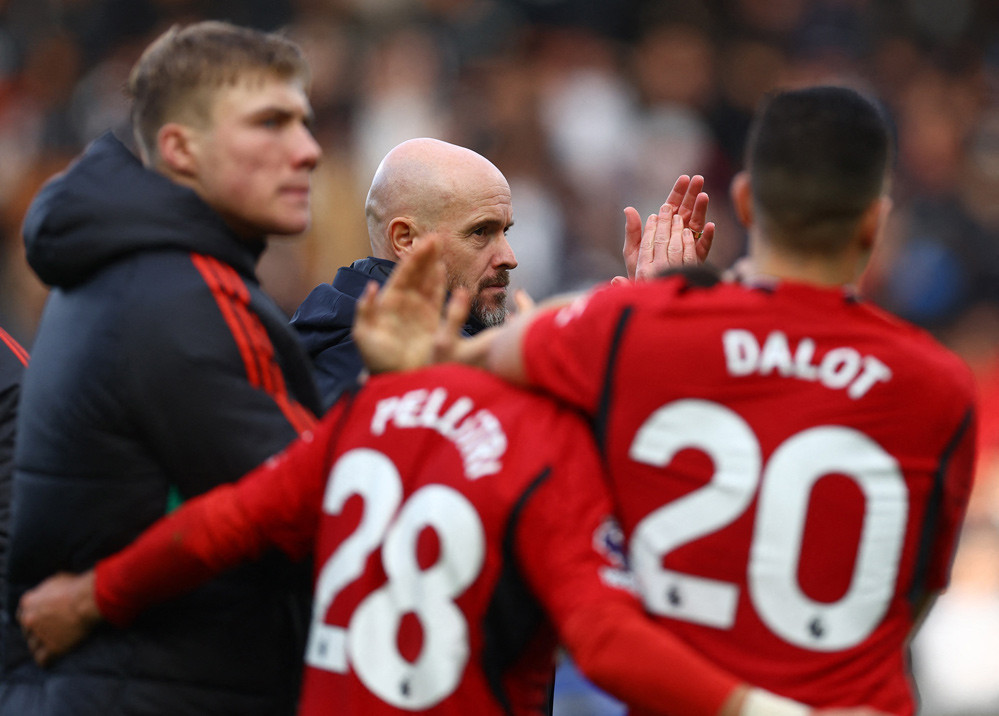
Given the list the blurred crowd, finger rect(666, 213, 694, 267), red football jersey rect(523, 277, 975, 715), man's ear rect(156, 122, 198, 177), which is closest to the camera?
red football jersey rect(523, 277, 975, 715)

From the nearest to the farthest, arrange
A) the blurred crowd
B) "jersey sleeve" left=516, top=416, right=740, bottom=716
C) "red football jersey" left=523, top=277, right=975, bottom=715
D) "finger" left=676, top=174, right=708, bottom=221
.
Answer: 1. "jersey sleeve" left=516, top=416, right=740, bottom=716
2. "red football jersey" left=523, top=277, right=975, bottom=715
3. "finger" left=676, top=174, right=708, bottom=221
4. the blurred crowd

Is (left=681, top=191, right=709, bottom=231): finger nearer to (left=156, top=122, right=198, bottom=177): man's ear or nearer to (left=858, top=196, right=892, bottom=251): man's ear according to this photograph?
(left=858, top=196, right=892, bottom=251): man's ear

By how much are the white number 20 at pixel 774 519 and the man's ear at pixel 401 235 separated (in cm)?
200

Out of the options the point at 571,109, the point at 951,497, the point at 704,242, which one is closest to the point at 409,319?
the point at 951,497

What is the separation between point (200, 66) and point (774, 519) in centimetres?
144

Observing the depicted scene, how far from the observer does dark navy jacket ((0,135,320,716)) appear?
7.61ft

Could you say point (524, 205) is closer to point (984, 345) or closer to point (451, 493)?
point (984, 345)

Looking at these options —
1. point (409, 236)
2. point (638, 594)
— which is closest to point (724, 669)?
point (638, 594)

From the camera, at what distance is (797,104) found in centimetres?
213

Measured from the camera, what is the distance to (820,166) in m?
2.08

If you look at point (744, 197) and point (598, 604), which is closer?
point (598, 604)

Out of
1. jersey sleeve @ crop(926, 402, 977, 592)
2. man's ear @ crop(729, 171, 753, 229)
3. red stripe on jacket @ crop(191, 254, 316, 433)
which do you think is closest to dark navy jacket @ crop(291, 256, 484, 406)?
red stripe on jacket @ crop(191, 254, 316, 433)

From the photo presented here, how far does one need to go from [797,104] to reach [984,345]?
24.6 feet

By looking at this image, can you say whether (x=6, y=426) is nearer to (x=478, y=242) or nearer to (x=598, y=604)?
(x=478, y=242)
